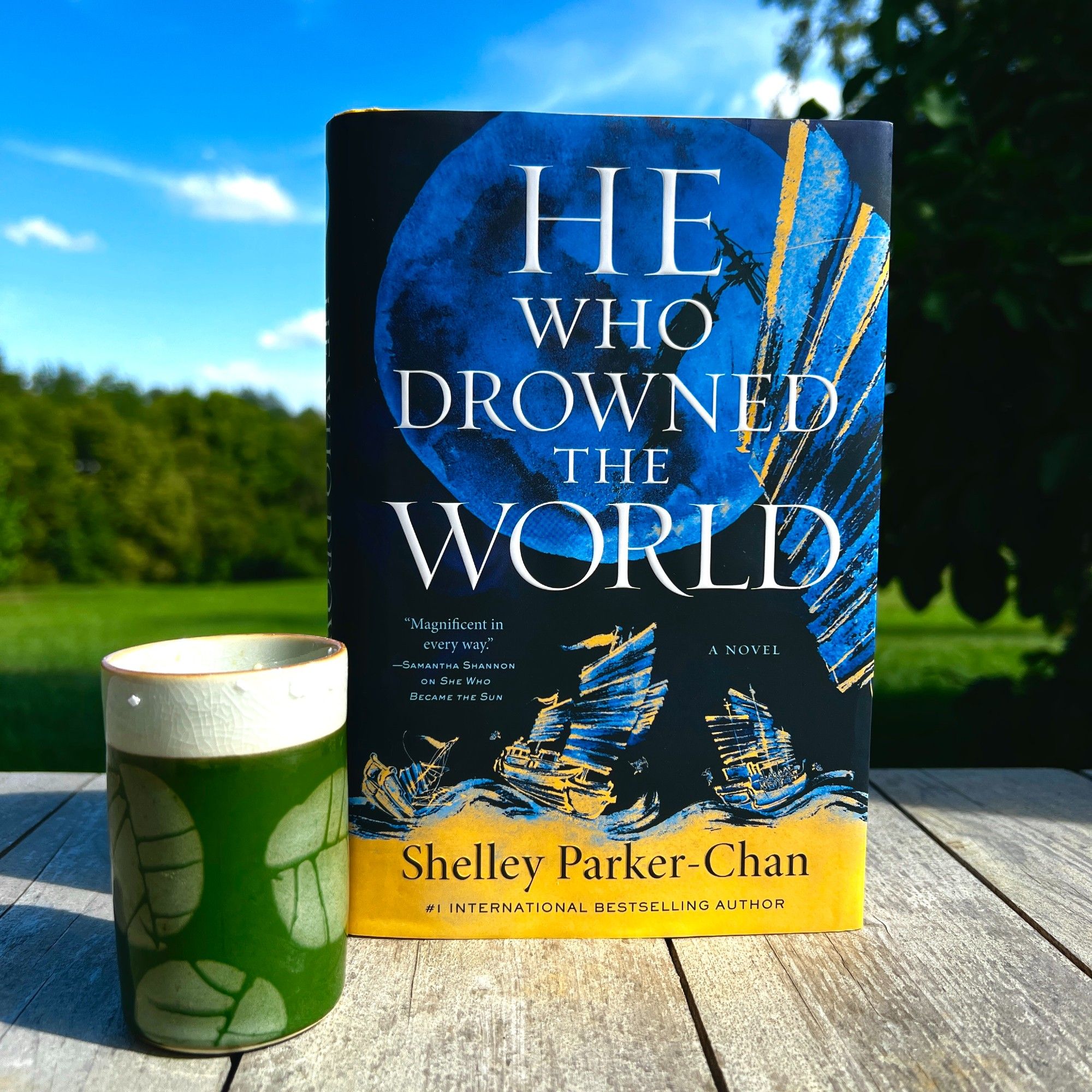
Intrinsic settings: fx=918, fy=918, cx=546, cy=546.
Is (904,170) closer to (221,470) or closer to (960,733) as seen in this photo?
(960,733)

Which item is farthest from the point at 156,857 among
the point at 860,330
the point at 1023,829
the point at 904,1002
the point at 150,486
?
the point at 150,486

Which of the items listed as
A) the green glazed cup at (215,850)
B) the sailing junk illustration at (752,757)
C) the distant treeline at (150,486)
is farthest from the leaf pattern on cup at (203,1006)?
the distant treeline at (150,486)

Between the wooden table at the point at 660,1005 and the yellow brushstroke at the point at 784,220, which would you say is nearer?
the wooden table at the point at 660,1005

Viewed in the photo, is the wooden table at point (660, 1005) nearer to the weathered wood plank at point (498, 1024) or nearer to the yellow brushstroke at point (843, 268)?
the weathered wood plank at point (498, 1024)

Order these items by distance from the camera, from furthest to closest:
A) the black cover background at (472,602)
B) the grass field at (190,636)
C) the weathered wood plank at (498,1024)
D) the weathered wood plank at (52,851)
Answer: the grass field at (190,636) < the weathered wood plank at (52,851) < the black cover background at (472,602) < the weathered wood plank at (498,1024)

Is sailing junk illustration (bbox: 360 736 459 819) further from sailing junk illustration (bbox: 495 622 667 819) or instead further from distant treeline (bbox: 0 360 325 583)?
distant treeline (bbox: 0 360 325 583)

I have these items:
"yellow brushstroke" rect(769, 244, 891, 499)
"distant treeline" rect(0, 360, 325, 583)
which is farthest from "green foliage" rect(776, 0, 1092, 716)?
"distant treeline" rect(0, 360, 325, 583)
